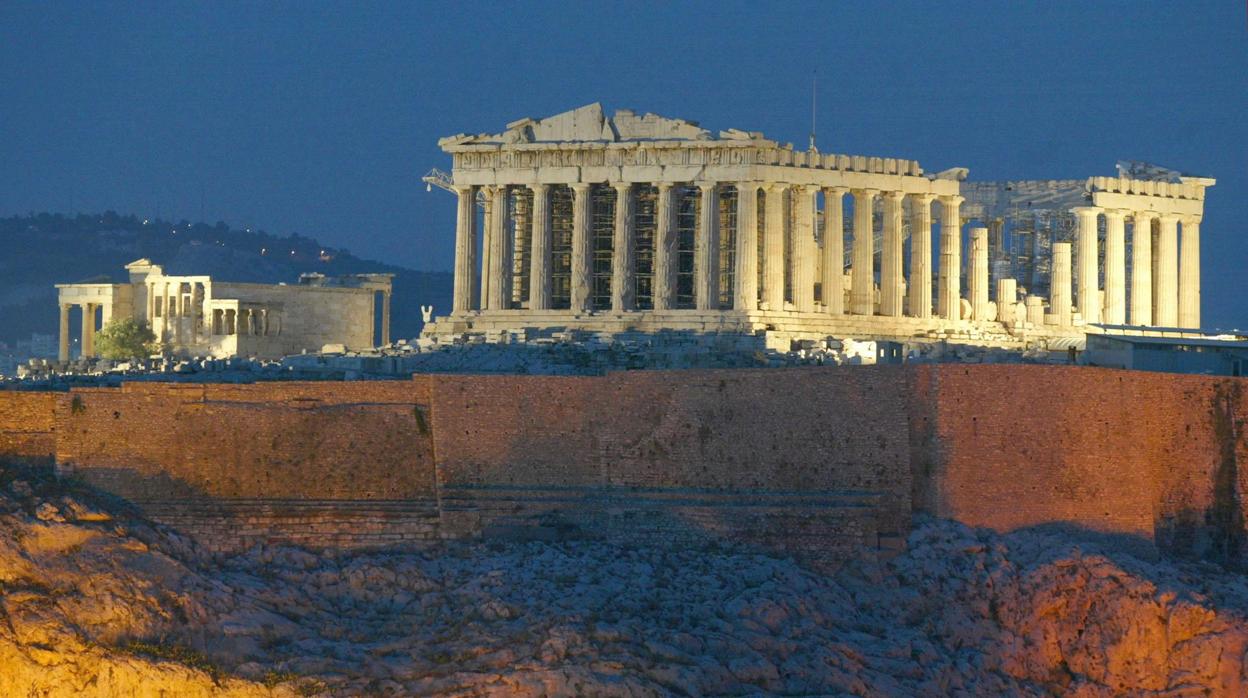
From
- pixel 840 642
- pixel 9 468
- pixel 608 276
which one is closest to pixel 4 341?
pixel 608 276

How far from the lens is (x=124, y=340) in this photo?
101 m

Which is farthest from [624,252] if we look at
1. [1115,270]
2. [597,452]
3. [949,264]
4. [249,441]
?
[249,441]

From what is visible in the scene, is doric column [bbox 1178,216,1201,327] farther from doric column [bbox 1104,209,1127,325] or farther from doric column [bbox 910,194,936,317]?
doric column [bbox 910,194,936,317]

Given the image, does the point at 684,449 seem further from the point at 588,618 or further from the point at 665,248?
the point at 665,248

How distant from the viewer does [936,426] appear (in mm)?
58375

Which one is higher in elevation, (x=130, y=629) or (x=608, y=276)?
(x=608, y=276)

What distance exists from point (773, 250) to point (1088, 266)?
1408 cm

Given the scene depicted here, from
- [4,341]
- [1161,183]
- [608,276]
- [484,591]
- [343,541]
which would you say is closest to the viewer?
[484,591]

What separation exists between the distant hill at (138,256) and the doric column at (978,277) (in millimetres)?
69779

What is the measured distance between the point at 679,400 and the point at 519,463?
399cm

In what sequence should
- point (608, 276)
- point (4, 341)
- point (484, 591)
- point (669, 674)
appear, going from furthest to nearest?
point (4, 341)
point (608, 276)
point (484, 591)
point (669, 674)

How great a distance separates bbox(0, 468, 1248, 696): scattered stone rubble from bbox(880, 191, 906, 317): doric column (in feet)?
83.6

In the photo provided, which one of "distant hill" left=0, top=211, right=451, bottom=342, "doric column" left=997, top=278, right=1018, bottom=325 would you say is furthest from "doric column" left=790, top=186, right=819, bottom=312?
"distant hill" left=0, top=211, right=451, bottom=342

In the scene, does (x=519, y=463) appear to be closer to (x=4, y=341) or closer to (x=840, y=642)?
(x=840, y=642)
